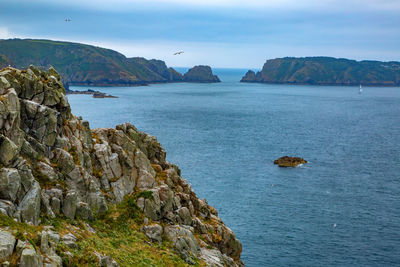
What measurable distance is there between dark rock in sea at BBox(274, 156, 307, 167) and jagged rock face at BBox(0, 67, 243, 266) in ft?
272

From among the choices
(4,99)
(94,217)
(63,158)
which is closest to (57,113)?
(63,158)

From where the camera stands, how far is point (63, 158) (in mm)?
43375

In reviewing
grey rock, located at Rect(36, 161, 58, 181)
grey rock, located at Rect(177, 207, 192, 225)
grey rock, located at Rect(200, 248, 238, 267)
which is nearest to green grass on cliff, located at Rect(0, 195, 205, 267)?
grey rock, located at Rect(200, 248, 238, 267)

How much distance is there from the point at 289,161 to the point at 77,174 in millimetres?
108213

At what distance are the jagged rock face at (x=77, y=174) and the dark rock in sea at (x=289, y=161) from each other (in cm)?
8291

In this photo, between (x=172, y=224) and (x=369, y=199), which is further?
(x=369, y=199)

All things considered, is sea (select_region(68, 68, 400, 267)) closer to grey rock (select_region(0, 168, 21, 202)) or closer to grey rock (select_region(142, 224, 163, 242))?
grey rock (select_region(142, 224, 163, 242))

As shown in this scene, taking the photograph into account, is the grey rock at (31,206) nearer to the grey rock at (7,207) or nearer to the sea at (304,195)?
the grey rock at (7,207)

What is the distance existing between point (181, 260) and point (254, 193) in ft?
224

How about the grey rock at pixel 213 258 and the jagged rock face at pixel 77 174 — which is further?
the grey rock at pixel 213 258

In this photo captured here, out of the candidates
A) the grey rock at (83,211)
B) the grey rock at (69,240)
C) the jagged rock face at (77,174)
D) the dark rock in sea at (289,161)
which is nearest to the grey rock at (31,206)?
the jagged rock face at (77,174)

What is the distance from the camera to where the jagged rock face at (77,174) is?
35688 millimetres

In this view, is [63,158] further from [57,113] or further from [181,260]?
[181,260]

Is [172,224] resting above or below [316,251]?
above
